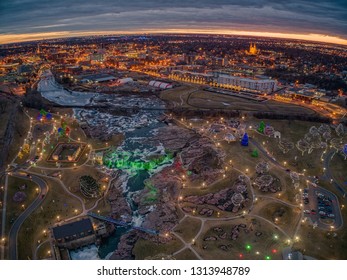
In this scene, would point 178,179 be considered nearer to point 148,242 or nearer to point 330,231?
point 148,242

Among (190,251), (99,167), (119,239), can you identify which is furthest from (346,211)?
(99,167)

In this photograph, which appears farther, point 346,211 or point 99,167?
point 99,167

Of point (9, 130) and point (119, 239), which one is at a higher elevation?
point (9, 130)

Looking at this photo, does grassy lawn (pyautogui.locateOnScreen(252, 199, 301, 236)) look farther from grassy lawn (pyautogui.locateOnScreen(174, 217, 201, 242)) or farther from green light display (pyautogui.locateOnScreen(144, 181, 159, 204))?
green light display (pyautogui.locateOnScreen(144, 181, 159, 204))

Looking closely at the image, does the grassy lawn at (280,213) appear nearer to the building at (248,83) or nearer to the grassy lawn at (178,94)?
the grassy lawn at (178,94)

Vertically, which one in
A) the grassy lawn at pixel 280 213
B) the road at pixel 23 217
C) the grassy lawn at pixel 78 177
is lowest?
the grassy lawn at pixel 280 213

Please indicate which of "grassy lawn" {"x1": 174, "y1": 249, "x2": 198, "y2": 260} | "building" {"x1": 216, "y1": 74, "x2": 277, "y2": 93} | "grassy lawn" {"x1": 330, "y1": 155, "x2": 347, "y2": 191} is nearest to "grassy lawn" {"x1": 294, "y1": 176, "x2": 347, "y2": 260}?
"grassy lawn" {"x1": 174, "y1": 249, "x2": 198, "y2": 260}

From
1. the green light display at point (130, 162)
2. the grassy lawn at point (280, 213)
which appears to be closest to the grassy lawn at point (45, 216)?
the green light display at point (130, 162)
